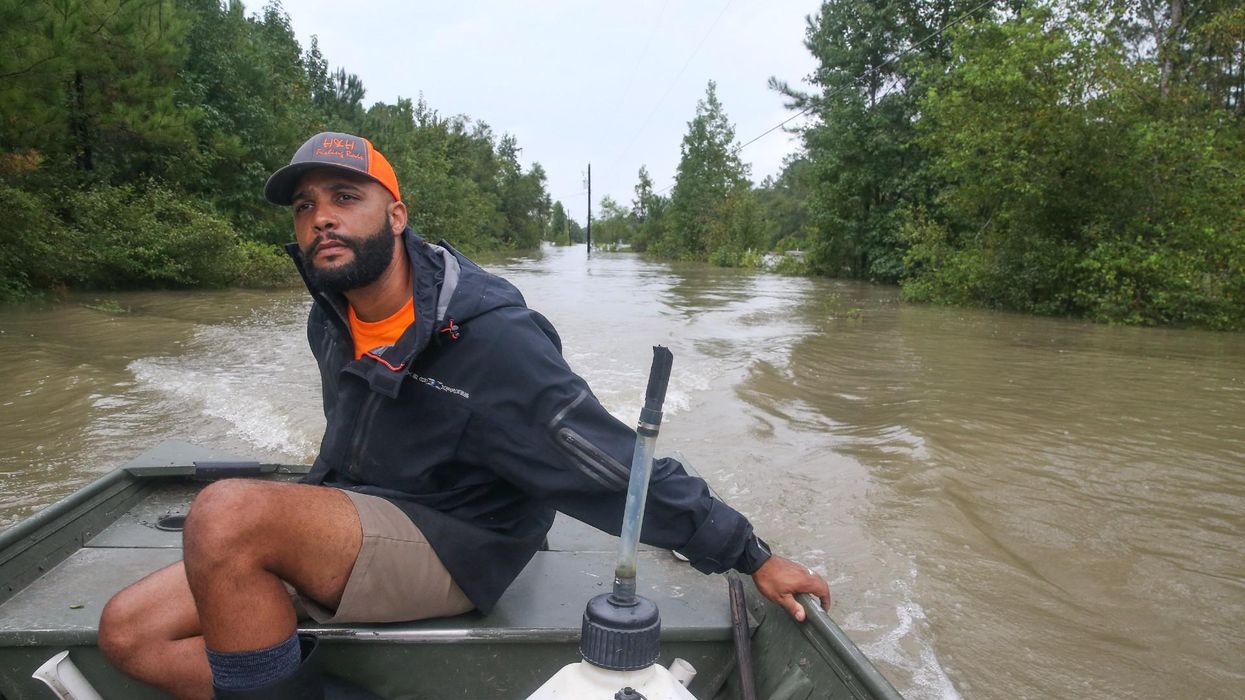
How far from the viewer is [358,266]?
205 centimetres

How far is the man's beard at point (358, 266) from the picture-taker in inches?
80.5

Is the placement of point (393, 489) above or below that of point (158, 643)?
above

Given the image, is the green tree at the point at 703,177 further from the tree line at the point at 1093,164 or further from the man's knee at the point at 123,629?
the man's knee at the point at 123,629

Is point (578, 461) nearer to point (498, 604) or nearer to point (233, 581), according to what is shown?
point (498, 604)

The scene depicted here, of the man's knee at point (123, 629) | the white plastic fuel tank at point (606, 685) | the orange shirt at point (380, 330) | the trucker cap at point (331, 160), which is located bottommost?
the man's knee at point (123, 629)

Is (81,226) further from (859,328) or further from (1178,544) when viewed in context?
(1178,544)

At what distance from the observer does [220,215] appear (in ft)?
69.5

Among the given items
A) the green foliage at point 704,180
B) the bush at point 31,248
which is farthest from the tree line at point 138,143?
the green foliage at point 704,180

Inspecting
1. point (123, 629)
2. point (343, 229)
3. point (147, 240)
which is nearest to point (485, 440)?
point (343, 229)

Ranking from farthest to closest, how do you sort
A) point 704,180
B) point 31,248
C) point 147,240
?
point 704,180
point 147,240
point 31,248

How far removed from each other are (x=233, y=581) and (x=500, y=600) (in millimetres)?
755

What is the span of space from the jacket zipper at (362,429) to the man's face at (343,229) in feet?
0.93

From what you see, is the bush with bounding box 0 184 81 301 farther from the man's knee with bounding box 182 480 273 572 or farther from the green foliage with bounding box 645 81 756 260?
the green foliage with bounding box 645 81 756 260

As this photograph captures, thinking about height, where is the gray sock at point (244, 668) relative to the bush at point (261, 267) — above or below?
above
